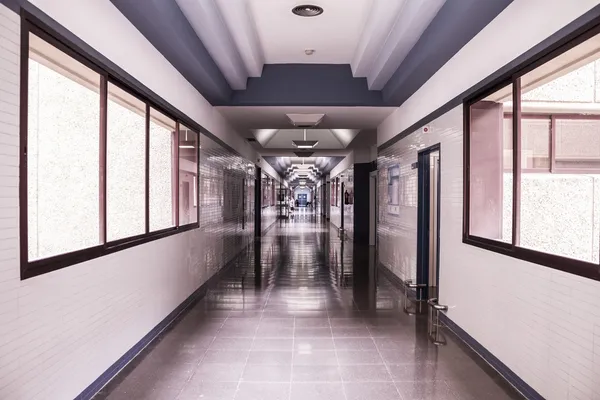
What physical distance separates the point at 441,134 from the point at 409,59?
3.54ft

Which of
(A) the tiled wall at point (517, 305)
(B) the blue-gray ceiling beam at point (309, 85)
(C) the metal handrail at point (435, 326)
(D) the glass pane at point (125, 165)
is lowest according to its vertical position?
(C) the metal handrail at point (435, 326)

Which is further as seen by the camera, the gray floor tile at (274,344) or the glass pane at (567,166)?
the gray floor tile at (274,344)

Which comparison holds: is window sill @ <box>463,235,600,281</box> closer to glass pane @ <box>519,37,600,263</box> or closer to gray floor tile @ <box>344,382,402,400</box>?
glass pane @ <box>519,37,600,263</box>

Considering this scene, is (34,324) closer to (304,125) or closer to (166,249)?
(166,249)

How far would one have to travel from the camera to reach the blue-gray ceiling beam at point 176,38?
11.8ft

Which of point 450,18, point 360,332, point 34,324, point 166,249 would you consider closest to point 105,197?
point 34,324

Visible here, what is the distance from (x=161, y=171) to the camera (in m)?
4.97

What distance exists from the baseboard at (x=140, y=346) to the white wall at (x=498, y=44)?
420 cm

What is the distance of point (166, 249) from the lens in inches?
193

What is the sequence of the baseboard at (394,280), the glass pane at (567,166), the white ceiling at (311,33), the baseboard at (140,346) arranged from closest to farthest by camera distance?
1. the glass pane at (567,166)
2. the baseboard at (140,346)
3. the white ceiling at (311,33)
4. the baseboard at (394,280)

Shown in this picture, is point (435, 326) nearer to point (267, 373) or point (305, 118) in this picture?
point (267, 373)

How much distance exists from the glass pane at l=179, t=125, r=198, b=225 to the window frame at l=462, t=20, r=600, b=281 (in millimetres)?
3559

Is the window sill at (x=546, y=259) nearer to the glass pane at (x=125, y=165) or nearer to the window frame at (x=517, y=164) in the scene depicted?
the window frame at (x=517, y=164)

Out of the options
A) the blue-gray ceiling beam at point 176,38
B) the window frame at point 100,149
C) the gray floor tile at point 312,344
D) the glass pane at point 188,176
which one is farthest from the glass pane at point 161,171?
the gray floor tile at point 312,344
